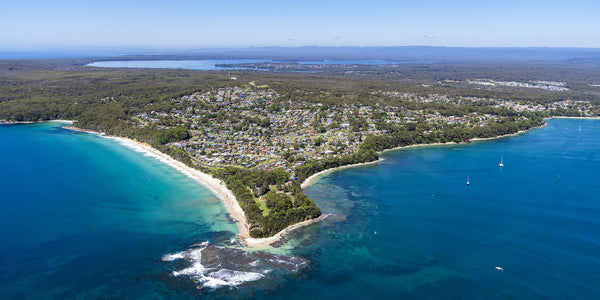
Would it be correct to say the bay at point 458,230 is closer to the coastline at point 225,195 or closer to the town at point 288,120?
the coastline at point 225,195

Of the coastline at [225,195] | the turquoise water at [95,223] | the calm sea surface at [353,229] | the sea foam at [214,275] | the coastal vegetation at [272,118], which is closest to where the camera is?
the sea foam at [214,275]

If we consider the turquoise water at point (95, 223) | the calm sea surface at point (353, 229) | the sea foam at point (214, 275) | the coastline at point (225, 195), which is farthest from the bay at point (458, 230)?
the turquoise water at point (95, 223)

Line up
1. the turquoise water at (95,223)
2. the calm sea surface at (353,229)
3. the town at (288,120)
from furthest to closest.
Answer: the town at (288,120)
the turquoise water at (95,223)
the calm sea surface at (353,229)

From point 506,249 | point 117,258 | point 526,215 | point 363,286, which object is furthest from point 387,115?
point 117,258

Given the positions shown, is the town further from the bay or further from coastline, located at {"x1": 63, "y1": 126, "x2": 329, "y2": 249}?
the bay

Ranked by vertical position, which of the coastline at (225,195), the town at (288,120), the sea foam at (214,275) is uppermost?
the town at (288,120)

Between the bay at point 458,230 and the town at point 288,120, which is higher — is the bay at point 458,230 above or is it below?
below

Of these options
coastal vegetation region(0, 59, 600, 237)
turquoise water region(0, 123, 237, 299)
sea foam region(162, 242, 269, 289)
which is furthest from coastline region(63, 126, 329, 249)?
sea foam region(162, 242, 269, 289)

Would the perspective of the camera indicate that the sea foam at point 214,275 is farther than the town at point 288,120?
No
